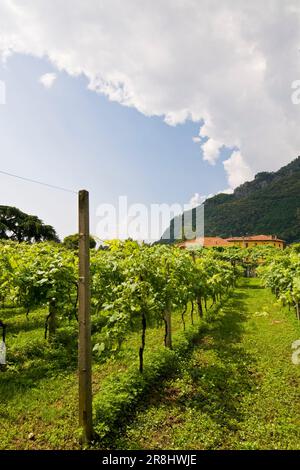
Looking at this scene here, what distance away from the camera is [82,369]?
5.30 meters

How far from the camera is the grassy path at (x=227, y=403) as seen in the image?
225 inches

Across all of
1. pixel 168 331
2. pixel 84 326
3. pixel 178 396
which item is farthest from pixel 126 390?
pixel 168 331

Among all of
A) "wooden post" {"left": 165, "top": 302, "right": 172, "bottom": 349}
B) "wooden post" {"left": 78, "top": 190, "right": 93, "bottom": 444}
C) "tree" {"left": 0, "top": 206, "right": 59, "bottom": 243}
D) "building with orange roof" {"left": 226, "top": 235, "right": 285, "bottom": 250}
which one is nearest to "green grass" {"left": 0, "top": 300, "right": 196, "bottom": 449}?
"wooden post" {"left": 165, "top": 302, "right": 172, "bottom": 349}

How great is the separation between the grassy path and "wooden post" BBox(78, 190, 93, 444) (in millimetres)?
848

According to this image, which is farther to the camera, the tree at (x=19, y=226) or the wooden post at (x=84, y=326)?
the tree at (x=19, y=226)

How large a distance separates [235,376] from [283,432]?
9.13ft

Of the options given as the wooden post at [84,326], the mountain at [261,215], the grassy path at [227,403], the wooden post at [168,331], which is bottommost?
the grassy path at [227,403]

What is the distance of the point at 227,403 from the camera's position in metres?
7.12

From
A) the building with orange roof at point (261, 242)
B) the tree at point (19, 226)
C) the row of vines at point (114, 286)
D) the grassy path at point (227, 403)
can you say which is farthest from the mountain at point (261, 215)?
the grassy path at point (227, 403)

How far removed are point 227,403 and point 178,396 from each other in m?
1.12

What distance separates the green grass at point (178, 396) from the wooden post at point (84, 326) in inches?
25.3

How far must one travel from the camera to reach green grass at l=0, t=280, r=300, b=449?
18.9 feet

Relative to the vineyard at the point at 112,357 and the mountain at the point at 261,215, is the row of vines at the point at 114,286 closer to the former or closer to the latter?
the vineyard at the point at 112,357

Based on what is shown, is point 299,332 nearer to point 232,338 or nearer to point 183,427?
point 232,338
